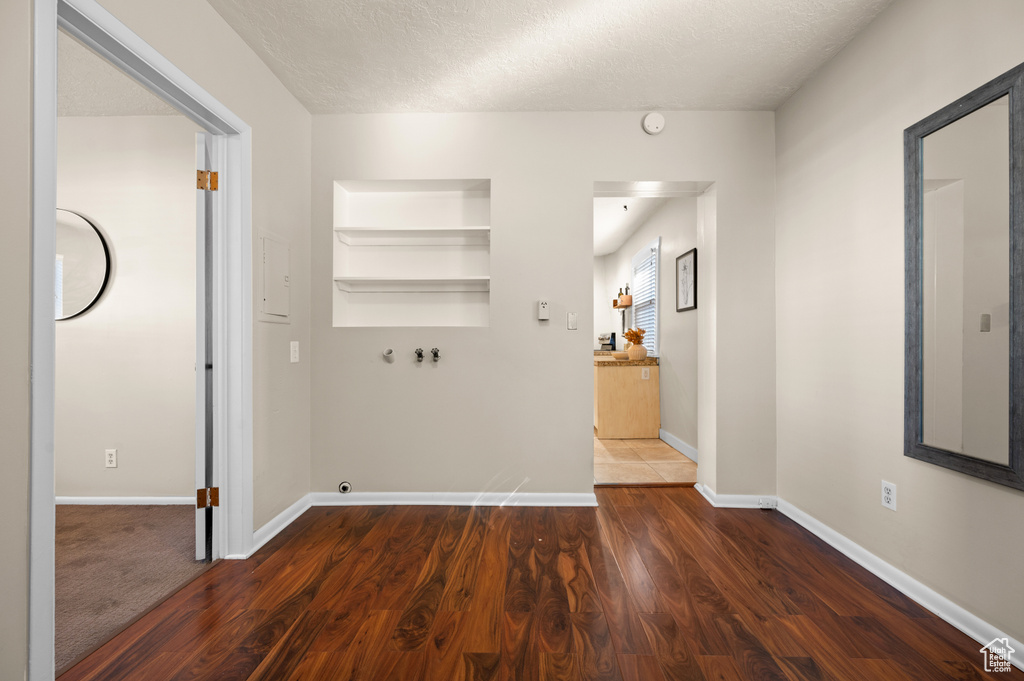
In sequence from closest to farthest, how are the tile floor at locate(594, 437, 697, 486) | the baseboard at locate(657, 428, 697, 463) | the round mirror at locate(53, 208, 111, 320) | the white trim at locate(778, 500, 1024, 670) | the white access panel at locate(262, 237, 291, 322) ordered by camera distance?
the white trim at locate(778, 500, 1024, 670)
the white access panel at locate(262, 237, 291, 322)
the round mirror at locate(53, 208, 111, 320)
the tile floor at locate(594, 437, 697, 486)
the baseboard at locate(657, 428, 697, 463)

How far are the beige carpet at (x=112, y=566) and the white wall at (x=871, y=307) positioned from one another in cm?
310

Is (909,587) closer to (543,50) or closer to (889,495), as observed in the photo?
(889,495)

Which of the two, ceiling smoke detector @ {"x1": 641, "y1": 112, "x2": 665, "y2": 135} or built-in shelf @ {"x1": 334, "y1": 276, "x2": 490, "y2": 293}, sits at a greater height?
ceiling smoke detector @ {"x1": 641, "y1": 112, "x2": 665, "y2": 135}

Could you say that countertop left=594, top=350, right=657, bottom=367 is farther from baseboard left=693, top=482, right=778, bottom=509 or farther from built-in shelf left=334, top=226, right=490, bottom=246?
built-in shelf left=334, top=226, right=490, bottom=246

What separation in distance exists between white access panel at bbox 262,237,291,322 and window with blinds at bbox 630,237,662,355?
396cm

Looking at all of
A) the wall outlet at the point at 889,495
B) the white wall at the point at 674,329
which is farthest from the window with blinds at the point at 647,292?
the wall outlet at the point at 889,495

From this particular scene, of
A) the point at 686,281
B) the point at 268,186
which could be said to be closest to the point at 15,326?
the point at 268,186

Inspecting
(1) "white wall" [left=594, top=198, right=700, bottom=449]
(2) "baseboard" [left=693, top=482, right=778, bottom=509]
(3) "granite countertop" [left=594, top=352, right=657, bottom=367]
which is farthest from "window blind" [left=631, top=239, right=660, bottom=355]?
(2) "baseboard" [left=693, top=482, right=778, bottom=509]

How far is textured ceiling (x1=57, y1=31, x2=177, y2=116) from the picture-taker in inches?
98.3

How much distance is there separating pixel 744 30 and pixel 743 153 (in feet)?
2.94

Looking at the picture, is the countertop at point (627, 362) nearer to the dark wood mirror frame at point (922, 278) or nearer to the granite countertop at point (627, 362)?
the granite countertop at point (627, 362)

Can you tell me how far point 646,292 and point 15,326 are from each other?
5567 mm

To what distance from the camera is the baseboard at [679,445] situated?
427 centimetres

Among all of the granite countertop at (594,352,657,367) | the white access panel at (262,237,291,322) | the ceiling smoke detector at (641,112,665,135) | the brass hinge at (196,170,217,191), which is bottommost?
the granite countertop at (594,352,657,367)
